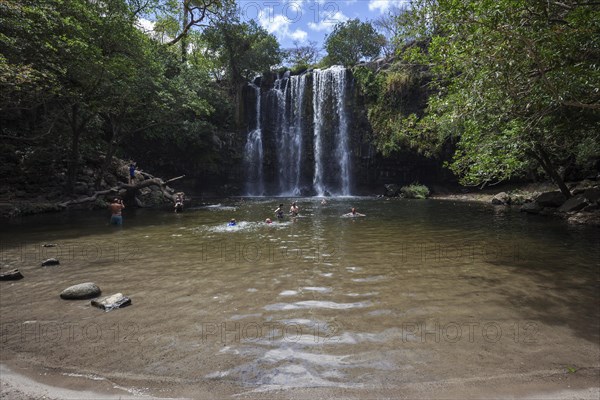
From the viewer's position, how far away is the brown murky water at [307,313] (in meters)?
3.81

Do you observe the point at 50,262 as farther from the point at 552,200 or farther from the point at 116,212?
the point at 552,200

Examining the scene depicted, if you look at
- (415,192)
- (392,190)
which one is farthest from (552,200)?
(392,190)

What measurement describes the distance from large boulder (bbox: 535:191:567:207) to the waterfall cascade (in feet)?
64.8

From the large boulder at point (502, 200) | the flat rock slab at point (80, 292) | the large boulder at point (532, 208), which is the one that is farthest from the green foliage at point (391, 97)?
the flat rock slab at point (80, 292)

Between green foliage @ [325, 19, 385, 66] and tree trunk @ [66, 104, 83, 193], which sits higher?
green foliage @ [325, 19, 385, 66]

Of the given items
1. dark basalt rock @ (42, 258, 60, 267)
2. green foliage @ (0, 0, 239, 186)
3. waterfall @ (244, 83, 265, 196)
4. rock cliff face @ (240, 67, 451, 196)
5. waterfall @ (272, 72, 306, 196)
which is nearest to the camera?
dark basalt rock @ (42, 258, 60, 267)

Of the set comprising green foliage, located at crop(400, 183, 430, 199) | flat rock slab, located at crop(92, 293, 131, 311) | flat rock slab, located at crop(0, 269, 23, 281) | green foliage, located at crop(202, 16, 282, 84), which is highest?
green foliage, located at crop(202, 16, 282, 84)

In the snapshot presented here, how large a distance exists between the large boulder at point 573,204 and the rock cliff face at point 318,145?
18.5 metres

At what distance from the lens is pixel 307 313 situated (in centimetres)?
533

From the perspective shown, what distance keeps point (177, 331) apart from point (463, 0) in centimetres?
919

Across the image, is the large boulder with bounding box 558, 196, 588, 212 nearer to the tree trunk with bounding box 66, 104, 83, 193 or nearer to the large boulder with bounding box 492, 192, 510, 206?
the large boulder with bounding box 492, 192, 510, 206

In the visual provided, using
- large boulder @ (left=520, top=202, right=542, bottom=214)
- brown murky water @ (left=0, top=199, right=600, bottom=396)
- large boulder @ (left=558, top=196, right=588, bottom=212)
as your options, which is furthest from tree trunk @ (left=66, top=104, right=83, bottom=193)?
large boulder @ (left=558, top=196, right=588, bottom=212)

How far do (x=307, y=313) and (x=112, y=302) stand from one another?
3293mm

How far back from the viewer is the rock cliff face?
117 feet
